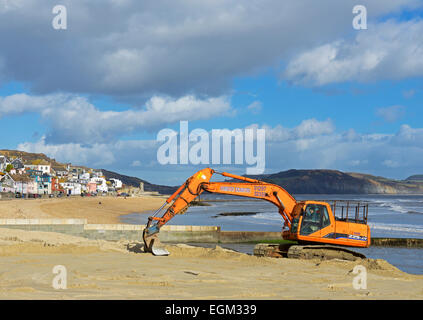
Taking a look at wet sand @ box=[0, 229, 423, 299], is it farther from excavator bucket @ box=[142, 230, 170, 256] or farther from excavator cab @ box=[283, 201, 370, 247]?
excavator cab @ box=[283, 201, 370, 247]

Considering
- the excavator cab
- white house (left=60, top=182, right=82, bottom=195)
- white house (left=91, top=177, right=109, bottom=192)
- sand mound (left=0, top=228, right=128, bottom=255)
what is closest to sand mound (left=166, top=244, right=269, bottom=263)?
the excavator cab

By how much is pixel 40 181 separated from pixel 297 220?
128m

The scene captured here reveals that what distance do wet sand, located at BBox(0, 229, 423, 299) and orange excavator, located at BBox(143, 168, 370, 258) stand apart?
3.57 ft

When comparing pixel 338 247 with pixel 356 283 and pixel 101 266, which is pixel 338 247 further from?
pixel 101 266

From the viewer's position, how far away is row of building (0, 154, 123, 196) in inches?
4966

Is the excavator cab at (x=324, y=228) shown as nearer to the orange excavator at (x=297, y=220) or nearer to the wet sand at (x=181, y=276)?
the orange excavator at (x=297, y=220)

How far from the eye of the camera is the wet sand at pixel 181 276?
12.4m

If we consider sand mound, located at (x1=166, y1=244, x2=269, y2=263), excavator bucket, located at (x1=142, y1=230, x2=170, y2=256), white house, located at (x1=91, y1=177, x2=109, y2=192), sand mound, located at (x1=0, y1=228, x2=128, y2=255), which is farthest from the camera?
white house, located at (x1=91, y1=177, x2=109, y2=192)

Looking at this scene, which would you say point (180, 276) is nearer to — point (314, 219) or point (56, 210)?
point (314, 219)

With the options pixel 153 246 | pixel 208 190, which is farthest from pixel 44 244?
pixel 208 190

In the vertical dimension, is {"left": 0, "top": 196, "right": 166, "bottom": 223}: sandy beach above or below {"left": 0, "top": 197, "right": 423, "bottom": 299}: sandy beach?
above

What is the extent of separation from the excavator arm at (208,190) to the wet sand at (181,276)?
1.03 meters
